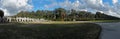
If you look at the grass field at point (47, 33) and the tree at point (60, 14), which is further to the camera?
the tree at point (60, 14)

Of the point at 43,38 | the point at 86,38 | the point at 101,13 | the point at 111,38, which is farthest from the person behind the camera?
the point at 101,13

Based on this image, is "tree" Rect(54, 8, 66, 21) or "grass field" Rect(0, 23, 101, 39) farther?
"tree" Rect(54, 8, 66, 21)

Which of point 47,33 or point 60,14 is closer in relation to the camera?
point 47,33

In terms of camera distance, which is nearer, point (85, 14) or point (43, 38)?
point (43, 38)

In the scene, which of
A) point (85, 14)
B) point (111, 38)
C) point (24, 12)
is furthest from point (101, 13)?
point (111, 38)

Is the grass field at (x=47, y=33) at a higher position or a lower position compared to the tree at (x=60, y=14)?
lower

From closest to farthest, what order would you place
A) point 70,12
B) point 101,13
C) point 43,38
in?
point 43,38 → point 101,13 → point 70,12

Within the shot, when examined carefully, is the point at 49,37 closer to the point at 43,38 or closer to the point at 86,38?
the point at 43,38

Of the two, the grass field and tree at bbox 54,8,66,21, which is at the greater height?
tree at bbox 54,8,66,21

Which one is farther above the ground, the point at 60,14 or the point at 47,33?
the point at 60,14

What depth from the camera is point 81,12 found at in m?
196

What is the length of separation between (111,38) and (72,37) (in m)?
2.83

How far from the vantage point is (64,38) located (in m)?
13.2

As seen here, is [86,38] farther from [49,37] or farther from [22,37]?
[22,37]
